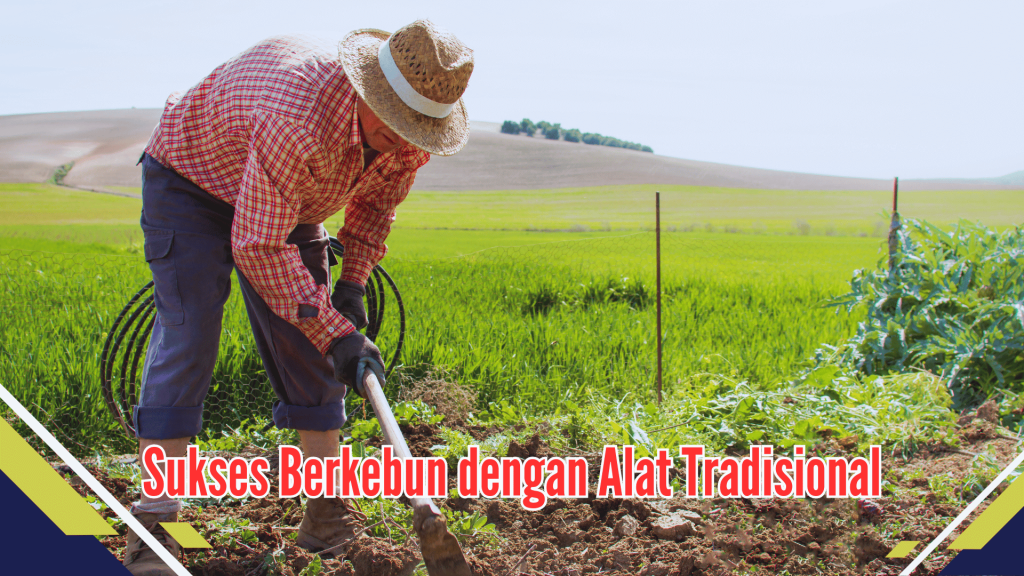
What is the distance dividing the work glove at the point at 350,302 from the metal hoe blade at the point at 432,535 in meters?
0.56

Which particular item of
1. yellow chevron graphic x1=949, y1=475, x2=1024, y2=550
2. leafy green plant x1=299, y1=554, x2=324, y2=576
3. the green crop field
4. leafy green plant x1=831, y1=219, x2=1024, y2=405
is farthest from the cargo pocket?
leafy green plant x1=831, y1=219, x2=1024, y2=405

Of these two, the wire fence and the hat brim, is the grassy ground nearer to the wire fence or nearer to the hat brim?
the wire fence

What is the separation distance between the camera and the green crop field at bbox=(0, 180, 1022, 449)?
301cm

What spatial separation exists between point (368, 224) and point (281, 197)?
1.95 ft

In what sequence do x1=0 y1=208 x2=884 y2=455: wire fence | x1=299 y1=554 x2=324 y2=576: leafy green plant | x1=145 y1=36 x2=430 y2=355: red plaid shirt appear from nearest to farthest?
x1=145 y1=36 x2=430 y2=355: red plaid shirt
x1=299 y1=554 x2=324 y2=576: leafy green plant
x1=0 y1=208 x2=884 y2=455: wire fence

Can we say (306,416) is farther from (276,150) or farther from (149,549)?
(276,150)

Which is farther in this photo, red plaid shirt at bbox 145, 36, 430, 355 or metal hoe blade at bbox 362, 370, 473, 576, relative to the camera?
red plaid shirt at bbox 145, 36, 430, 355

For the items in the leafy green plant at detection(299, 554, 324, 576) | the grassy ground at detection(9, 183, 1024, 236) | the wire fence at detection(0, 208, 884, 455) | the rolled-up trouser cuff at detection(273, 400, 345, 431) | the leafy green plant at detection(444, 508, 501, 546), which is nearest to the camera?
the leafy green plant at detection(299, 554, 324, 576)

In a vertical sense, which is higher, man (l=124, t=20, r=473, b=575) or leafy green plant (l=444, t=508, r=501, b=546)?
man (l=124, t=20, r=473, b=575)

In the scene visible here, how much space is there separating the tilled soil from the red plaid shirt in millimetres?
620

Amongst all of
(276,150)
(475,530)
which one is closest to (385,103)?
(276,150)

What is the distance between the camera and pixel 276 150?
1625 mm

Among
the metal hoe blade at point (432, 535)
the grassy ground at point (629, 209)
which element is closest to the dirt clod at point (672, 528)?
the metal hoe blade at point (432, 535)

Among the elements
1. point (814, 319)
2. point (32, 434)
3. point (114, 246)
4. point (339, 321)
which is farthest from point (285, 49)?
point (114, 246)
